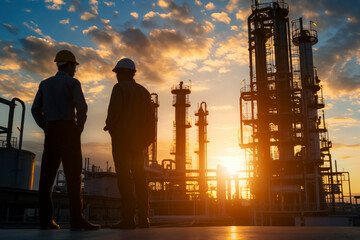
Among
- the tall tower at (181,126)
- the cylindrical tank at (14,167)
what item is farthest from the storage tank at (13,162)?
the tall tower at (181,126)

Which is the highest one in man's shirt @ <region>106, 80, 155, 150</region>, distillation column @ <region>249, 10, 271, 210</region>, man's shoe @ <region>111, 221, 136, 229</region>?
distillation column @ <region>249, 10, 271, 210</region>

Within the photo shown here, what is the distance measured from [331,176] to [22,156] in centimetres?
3059

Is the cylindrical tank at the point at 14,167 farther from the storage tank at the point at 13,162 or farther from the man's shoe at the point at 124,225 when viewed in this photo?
the man's shoe at the point at 124,225

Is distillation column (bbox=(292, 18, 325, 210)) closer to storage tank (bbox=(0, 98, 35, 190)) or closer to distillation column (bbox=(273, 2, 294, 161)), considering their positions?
distillation column (bbox=(273, 2, 294, 161))

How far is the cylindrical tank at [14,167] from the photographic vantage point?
25.5 meters

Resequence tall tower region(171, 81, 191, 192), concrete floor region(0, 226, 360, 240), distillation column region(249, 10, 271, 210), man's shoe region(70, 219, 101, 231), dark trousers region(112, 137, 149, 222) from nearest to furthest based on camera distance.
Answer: concrete floor region(0, 226, 360, 240)
man's shoe region(70, 219, 101, 231)
dark trousers region(112, 137, 149, 222)
distillation column region(249, 10, 271, 210)
tall tower region(171, 81, 191, 192)

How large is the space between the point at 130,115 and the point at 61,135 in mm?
785

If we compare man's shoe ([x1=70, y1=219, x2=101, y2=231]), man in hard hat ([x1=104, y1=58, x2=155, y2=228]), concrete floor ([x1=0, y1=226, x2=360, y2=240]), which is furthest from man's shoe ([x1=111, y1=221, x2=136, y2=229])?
concrete floor ([x1=0, y1=226, x2=360, y2=240])

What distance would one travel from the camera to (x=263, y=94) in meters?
33.5

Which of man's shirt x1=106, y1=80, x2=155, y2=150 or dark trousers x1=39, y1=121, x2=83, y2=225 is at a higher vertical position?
man's shirt x1=106, y1=80, x2=155, y2=150

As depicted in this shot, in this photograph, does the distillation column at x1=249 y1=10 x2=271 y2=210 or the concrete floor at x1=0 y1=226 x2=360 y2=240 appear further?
the distillation column at x1=249 y1=10 x2=271 y2=210

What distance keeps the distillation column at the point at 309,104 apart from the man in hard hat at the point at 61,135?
30.7m

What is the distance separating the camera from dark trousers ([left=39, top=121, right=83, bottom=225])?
3.78 m

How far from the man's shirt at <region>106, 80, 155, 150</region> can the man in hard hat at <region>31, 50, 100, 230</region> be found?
35 centimetres
